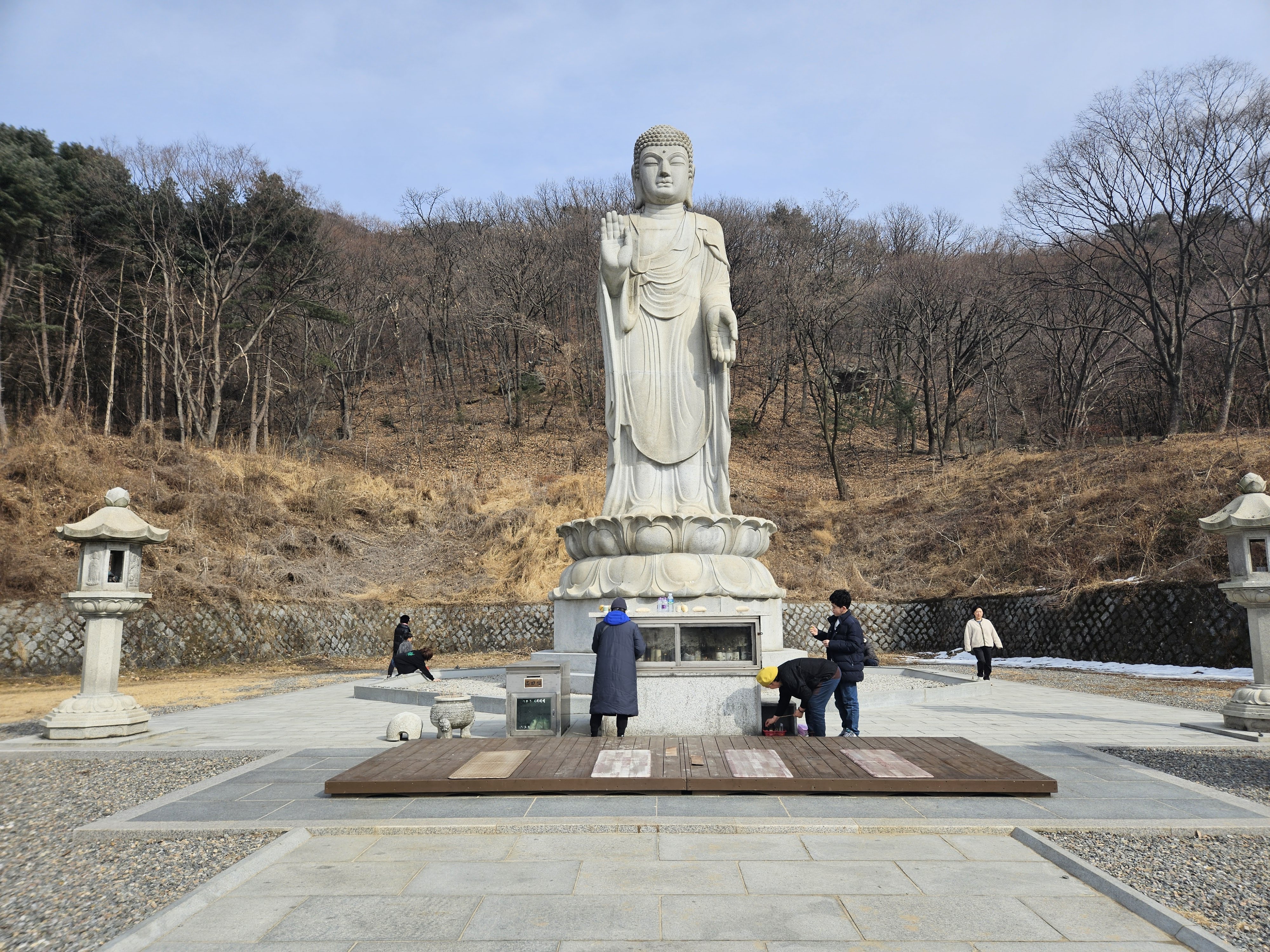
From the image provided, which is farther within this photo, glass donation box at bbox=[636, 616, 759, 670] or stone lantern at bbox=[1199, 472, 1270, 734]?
stone lantern at bbox=[1199, 472, 1270, 734]

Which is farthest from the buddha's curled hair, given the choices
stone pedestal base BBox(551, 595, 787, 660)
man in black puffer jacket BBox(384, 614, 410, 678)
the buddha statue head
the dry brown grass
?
the dry brown grass

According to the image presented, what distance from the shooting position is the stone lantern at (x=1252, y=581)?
7703 millimetres

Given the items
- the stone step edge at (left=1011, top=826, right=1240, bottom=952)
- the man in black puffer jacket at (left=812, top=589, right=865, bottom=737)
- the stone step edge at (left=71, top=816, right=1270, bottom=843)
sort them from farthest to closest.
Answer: the man in black puffer jacket at (left=812, top=589, right=865, bottom=737), the stone step edge at (left=71, top=816, right=1270, bottom=843), the stone step edge at (left=1011, top=826, right=1240, bottom=952)

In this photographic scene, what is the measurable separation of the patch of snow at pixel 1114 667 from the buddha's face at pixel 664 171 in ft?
→ 36.6

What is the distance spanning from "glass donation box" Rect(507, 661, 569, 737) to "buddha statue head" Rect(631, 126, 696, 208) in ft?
22.9

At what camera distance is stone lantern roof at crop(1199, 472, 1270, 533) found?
773 cm

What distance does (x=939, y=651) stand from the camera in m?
19.5

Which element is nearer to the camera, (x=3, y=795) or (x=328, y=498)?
(x=3, y=795)

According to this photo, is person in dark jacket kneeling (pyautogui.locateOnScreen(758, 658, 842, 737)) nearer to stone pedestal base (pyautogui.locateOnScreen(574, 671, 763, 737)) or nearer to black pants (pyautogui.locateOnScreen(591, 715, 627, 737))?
stone pedestal base (pyautogui.locateOnScreen(574, 671, 763, 737))

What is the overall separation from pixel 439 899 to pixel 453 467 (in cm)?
2880

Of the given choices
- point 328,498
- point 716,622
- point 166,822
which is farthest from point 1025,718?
point 328,498

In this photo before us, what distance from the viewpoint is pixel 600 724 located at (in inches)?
259

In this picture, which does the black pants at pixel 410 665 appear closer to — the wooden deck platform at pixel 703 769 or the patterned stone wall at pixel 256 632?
the wooden deck platform at pixel 703 769

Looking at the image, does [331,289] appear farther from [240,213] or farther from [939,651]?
[939,651]
